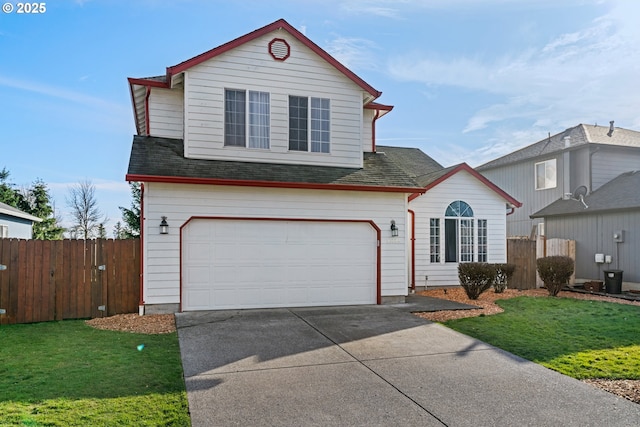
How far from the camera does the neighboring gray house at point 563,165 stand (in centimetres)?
1764

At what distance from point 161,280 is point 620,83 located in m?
16.8

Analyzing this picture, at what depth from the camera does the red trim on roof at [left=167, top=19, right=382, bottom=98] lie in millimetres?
9906

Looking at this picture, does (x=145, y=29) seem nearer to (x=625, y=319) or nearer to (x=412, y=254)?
(x=412, y=254)

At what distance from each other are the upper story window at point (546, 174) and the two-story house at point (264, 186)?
11375 mm

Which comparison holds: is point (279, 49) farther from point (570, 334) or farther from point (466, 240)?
point (570, 334)

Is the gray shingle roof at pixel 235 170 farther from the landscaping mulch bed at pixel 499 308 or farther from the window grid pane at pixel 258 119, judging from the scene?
the landscaping mulch bed at pixel 499 308

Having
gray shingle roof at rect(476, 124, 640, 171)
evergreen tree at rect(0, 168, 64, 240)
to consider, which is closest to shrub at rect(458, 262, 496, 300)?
gray shingle roof at rect(476, 124, 640, 171)

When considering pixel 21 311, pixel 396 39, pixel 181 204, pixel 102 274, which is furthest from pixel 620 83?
pixel 21 311

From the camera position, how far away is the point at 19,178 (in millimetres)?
28547

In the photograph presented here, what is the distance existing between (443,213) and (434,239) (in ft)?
2.96

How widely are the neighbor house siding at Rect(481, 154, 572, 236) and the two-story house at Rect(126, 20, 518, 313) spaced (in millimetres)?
11175

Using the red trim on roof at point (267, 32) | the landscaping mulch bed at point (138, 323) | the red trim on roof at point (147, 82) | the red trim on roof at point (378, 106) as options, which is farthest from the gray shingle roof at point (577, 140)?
the landscaping mulch bed at point (138, 323)

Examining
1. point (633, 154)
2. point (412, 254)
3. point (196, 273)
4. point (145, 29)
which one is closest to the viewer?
point (196, 273)

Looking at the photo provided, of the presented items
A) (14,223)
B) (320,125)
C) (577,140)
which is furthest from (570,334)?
(14,223)
